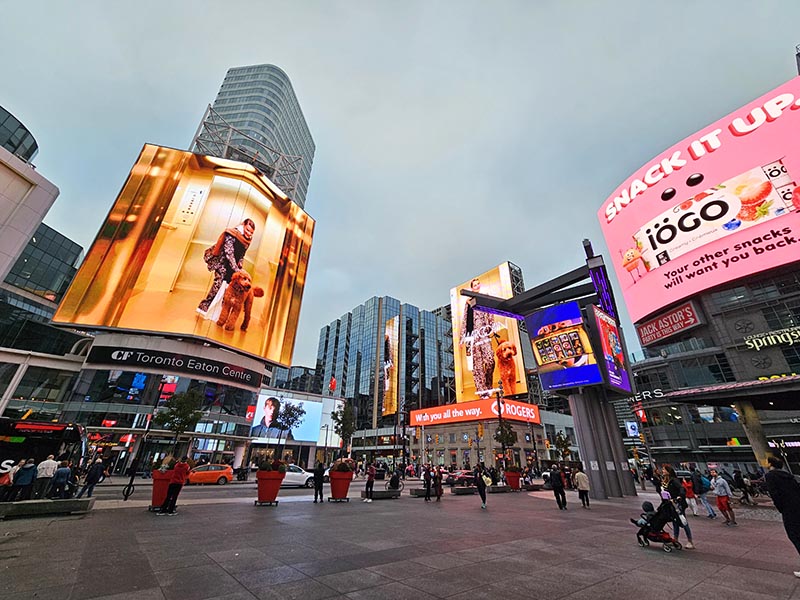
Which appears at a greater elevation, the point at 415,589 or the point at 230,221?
the point at 230,221

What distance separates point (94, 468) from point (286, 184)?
184 feet


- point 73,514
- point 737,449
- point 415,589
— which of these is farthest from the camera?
point 737,449

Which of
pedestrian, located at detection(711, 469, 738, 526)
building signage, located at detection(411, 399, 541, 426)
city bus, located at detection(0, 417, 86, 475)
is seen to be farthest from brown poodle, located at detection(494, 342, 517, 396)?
city bus, located at detection(0, 417, 86, 475)

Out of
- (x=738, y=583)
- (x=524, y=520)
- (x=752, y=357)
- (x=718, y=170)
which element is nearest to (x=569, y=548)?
(x=738, y=583)

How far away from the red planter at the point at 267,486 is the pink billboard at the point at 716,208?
130 ft

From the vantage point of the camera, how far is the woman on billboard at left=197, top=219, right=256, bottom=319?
4031 centimetres

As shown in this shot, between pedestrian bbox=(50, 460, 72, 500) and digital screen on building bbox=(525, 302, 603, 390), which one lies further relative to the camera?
digital screen on building bbox=(525, 302, 603, 390)

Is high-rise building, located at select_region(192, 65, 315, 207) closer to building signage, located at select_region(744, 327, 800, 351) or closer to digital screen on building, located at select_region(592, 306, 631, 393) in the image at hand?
digital screen on building, located at select_region(592, 306, 631, 393)

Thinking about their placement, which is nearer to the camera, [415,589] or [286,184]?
[415,589]

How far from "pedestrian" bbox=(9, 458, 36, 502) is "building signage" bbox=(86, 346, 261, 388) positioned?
2644cm

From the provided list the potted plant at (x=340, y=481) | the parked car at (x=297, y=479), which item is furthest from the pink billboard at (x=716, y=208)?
the parked car at (x=297, y=479)

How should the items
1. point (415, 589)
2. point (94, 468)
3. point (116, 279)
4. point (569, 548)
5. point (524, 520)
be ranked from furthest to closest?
point (116, 279) < point (94, 468) < point (524, 520) < point (569, 548) < point (415, 589)

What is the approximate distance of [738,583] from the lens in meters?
5.14

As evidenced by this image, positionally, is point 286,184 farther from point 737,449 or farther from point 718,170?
point 737,449
